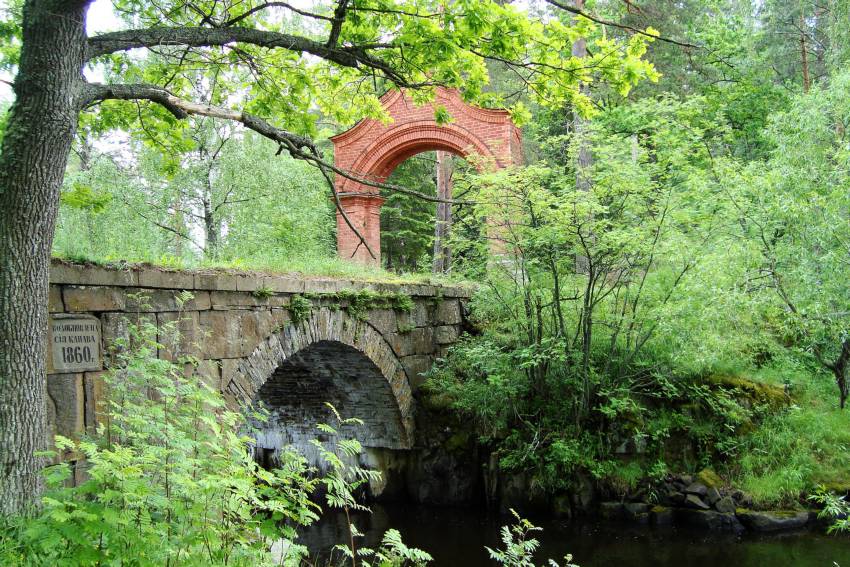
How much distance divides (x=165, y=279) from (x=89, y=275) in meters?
0.67

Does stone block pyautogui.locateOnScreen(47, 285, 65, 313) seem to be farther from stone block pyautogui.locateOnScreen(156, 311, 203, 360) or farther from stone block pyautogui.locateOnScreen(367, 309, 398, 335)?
stone block pyautogui.locateOnScreen(367, 309, 398, 335)

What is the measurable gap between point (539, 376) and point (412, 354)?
5.83 ft

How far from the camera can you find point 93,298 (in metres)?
4.45

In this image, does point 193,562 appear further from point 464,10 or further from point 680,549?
point 680,549

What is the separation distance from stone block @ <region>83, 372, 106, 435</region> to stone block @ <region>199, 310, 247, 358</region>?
43.3 inches

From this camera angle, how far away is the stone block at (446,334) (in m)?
9.61

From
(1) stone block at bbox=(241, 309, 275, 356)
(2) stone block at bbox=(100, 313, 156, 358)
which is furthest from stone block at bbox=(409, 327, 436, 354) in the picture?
(2) stone block at bbox=(100, 313, 156, 358)

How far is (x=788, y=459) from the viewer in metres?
8.18

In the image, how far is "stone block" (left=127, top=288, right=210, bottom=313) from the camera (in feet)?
15.5

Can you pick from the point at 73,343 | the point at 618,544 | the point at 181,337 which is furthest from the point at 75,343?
the point at 618,544

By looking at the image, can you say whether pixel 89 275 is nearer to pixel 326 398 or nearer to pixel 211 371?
pixel 211 371

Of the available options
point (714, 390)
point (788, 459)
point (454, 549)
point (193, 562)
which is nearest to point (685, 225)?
point (714, 390)

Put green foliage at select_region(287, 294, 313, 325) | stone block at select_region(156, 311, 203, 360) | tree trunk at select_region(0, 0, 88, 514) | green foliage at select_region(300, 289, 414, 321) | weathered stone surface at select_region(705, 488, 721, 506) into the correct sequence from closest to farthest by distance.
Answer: tree trunk at select_region(0, 0, 88, 514) → stone block at select_region(156, 311, 203, 360) → green foliage at select_region(287, 294, 313, 325) → green foliage at select_region(300, 289, 414, 321) → weathered stone surface at select_region(705, 488, 721, 506)

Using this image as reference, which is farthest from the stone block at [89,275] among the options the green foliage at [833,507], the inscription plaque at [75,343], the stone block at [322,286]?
the green foliage at [833,507]
